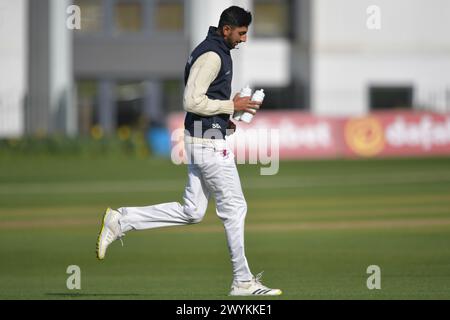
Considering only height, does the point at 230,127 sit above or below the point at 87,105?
below

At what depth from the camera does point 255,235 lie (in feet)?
59.5

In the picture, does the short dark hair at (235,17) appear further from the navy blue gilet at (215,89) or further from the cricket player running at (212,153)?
the navy blue gilet at (215,89)

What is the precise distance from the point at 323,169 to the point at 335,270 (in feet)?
65.3

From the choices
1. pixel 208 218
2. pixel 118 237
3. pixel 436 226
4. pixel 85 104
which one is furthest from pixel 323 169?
pixel 118 237

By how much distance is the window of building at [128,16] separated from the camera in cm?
4916

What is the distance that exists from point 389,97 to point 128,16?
11.8 meters

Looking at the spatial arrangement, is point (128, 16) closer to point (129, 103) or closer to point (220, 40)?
point (129, 103)

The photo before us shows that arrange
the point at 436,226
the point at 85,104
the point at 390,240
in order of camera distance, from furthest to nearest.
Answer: the point at 85,104 < the point at 436,226 < the point at 390,240

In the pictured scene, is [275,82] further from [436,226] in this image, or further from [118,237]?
[118,237]

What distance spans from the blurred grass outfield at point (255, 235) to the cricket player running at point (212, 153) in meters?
0.62

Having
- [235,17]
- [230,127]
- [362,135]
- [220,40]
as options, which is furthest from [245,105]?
[362,135]

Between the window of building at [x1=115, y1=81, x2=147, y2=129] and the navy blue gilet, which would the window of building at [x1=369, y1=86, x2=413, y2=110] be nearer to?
the window of building at [x1=115, y1=81, x2=147, y2=129]

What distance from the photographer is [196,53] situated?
33.5ft
